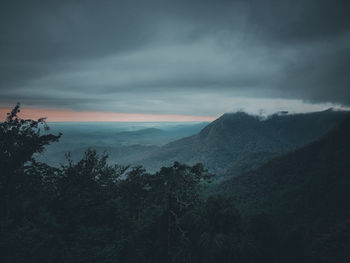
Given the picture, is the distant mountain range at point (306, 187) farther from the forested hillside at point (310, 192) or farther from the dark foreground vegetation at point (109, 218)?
the dark foreground vegetation at point (109, 218)

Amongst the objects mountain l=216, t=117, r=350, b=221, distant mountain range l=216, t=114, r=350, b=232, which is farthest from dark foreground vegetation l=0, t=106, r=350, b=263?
mountain l=216, t=117, r=350, b=221

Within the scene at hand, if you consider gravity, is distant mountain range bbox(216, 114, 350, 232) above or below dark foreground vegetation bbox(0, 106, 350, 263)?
below

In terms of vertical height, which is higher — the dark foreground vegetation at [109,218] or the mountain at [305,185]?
the dark foreground vegetation at [109,218]

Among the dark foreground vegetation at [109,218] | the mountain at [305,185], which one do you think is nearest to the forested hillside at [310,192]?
the mountain at [305,185]

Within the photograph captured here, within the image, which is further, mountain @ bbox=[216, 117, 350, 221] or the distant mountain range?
mountain @ bbox=[216, 117, 350, 221]

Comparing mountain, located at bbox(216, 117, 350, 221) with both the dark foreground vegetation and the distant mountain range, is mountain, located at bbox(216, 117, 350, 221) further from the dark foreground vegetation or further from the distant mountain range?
the dark foreground vegetation

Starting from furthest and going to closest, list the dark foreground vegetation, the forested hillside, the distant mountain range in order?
the distant mountain range < the forested hillside < the dark foreground vegetation

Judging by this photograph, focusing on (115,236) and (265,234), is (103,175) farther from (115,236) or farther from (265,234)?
(265,234)

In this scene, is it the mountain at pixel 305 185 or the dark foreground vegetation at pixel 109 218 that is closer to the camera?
the dark foreground vegetation at pixel 109 218

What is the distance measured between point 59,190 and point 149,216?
7.47 meters

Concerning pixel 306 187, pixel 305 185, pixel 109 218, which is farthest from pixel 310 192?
pixel 109 218

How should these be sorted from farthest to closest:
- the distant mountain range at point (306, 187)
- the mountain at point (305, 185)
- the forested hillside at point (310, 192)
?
the mountain at point (305, 185) < the distant mountain range at point (306, 187) < the forested hillside at point (310, 192)

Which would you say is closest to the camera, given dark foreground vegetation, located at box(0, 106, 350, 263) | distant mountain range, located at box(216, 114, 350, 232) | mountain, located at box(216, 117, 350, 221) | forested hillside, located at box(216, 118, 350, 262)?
dark foreground vegetation, located at box(0, 106, 350, 263)

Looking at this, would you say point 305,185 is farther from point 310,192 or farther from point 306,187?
point 310,192
